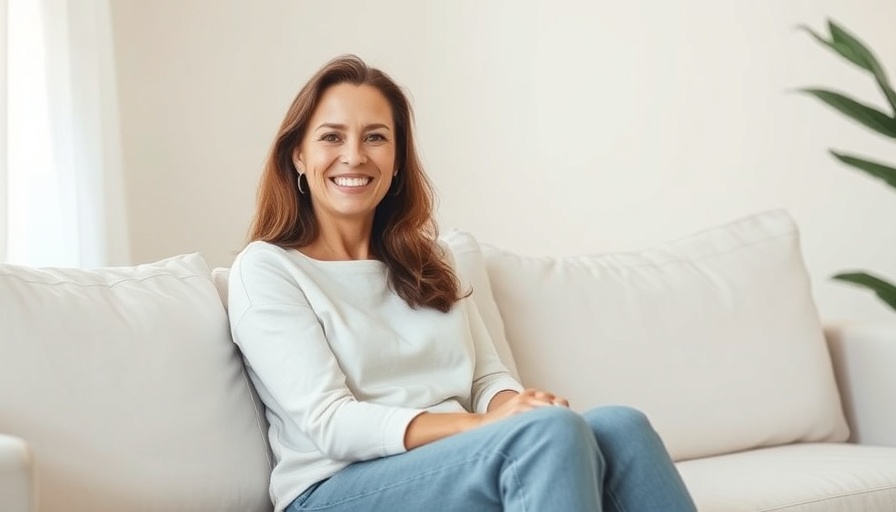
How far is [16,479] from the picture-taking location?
1.26m

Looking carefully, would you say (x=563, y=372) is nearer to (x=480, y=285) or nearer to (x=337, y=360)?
(x=480, y=285)

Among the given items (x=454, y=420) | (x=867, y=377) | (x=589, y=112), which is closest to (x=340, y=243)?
(x=454, y=420)

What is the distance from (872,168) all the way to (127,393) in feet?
4.05

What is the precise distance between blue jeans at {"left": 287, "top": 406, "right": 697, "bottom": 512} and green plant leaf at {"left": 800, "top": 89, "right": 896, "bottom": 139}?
662mm

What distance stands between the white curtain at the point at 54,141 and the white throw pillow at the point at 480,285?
30.6 inches

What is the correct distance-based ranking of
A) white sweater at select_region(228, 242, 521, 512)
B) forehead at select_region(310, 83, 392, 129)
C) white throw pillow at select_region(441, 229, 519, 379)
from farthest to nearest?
white throw pillow at select_region(441, 229, 519, 379), forehead at select_region(310, 83, 392, 129), white sweater at select_region(228, 242, 521, 512)

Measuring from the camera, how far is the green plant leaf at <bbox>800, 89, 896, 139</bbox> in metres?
1.99

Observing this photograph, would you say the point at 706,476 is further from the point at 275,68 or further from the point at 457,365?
the point at 275,68

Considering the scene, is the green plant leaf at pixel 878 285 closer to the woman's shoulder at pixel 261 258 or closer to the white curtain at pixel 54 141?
the woman's shoulder at pixel 261 258

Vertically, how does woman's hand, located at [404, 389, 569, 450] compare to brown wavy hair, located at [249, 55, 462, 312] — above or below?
below

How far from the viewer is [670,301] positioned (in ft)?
8.25

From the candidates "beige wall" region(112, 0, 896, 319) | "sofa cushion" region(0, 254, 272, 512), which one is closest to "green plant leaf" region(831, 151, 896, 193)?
"sofa cushion" region(0, 254, 272, 512)

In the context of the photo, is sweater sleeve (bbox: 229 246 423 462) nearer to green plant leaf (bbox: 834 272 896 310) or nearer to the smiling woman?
the smiling woman

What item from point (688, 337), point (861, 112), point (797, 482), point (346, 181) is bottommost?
point (797, 482)
